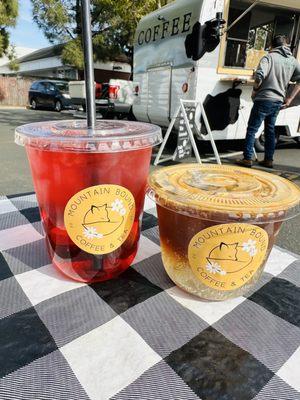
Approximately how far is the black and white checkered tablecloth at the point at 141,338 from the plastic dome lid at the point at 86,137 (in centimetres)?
31

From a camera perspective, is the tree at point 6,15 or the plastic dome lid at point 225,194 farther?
the tree at point 6,15

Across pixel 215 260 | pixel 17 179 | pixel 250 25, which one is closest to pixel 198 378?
pixel 215 260

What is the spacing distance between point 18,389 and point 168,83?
364 cm

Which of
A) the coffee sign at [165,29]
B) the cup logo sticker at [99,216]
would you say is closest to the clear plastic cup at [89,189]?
the cup logo sticker at [99,216]

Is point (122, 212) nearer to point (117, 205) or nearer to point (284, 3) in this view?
point (117, 205)

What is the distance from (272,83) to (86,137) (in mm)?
2881

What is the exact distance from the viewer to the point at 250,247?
562 millimetres

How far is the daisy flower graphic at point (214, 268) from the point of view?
1.87ft

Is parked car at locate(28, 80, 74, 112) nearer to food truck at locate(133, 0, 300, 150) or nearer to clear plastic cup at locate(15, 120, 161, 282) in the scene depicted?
food truck at locate(133, 0, 300, 150)

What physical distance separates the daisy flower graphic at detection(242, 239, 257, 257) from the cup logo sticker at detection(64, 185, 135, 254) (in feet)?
0.80

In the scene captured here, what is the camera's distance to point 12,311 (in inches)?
22.8

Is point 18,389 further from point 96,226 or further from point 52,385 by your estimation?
point 96,226

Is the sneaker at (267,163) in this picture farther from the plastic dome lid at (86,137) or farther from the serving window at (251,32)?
the plastic dome lid at (86,137)

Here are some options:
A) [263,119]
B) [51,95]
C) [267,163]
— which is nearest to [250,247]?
[263,119]
